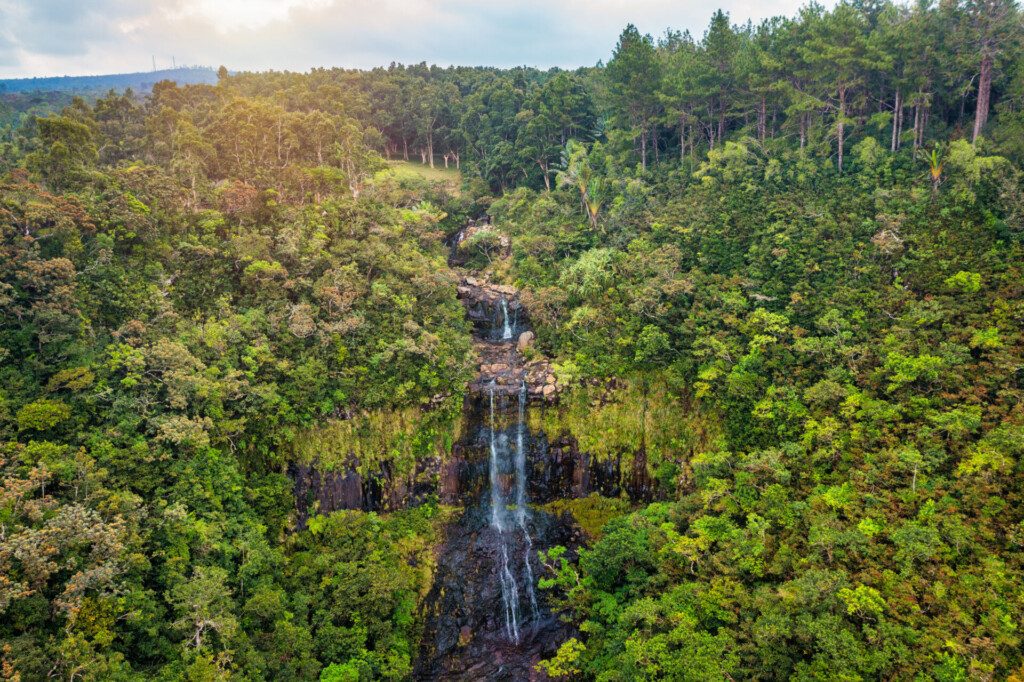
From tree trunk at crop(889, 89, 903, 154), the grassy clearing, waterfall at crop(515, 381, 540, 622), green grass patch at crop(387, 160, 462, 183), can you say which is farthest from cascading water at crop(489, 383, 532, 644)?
the grassy clearing

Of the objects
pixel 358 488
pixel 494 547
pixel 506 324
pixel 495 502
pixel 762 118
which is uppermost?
pixel 762 118

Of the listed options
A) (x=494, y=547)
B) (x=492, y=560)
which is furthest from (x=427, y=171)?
(x=492, y=560)

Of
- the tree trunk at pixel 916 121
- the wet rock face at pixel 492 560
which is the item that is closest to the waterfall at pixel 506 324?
the wet rock face at pixel 492 560

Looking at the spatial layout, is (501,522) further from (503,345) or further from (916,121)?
(916,121)

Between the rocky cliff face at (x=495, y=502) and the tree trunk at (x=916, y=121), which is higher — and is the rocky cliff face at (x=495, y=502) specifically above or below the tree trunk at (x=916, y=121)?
below

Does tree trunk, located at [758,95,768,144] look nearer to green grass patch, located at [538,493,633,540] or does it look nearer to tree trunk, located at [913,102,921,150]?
tree trunk, located at [913,102,921,150]

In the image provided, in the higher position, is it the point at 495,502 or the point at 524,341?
the point at 524,341

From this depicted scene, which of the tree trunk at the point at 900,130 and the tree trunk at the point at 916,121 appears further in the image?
the tree trunk at the point at 900,130

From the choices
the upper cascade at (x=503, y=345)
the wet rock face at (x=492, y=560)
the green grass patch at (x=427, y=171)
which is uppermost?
the green grass patch at (x=427, y=171)

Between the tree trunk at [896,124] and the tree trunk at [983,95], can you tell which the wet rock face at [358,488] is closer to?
the tree trunk at [896,124]
